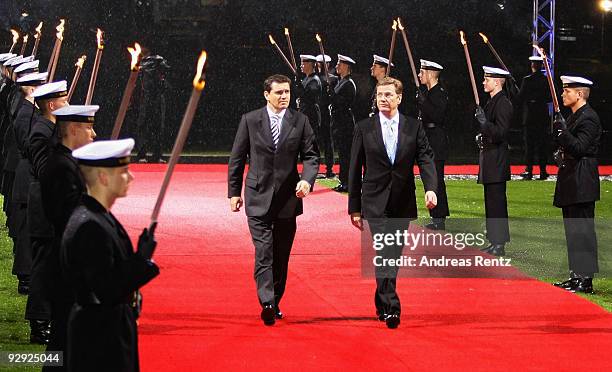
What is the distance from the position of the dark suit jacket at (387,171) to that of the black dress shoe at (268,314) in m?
1.01

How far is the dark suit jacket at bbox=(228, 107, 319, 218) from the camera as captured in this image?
29.2 ft

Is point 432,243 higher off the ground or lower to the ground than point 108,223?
lower

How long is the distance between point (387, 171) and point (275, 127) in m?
0.95

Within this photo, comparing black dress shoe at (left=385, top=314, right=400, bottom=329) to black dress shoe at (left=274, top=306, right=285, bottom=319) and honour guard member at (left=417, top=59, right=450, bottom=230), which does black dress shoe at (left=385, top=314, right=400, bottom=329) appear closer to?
black dress shoe at (left=274, top=306, right=285, bottom=319)

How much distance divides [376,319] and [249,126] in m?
1.76

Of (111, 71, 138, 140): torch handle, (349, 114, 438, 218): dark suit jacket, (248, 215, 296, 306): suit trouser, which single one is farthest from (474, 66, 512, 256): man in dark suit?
Result: (111, 71, 138, 140): torch handle

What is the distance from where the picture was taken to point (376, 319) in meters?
8.74

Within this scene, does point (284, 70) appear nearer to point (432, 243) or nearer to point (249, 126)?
point (432, 243)

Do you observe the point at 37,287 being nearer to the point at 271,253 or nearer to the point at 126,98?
the point at 271,253

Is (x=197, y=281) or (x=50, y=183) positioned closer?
(x=50, y=183)

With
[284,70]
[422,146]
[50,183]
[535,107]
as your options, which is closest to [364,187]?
[422,146]

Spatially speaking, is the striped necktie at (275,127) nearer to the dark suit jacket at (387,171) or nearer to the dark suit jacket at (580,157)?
the dark suit jacket at (387,171)

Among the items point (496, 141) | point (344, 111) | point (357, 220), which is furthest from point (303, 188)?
point (344, 111)

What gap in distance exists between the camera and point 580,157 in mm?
10398
